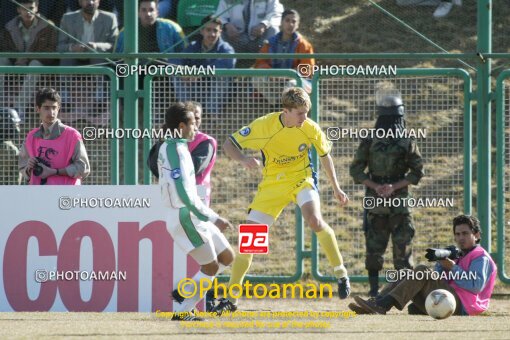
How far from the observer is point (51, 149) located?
12031mm

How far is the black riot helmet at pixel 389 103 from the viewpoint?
12609mm

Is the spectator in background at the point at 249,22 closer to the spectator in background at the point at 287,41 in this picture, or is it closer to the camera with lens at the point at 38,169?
the spectator in background at the point at 287,41

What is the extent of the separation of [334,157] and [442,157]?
107 centimetres

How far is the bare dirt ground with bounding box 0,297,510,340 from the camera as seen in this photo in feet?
30.3

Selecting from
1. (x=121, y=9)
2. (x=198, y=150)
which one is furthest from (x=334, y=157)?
(x=121, y=9)

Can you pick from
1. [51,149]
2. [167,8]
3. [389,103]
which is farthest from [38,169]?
[389,103]

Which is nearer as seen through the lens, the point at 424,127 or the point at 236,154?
the point at 236,154

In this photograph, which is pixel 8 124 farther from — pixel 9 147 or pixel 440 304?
pixel 440 304

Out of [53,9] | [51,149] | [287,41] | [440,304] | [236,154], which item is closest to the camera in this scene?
[440,304]

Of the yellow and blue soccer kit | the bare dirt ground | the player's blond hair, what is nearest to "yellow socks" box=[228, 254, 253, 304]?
the bare dirt ground

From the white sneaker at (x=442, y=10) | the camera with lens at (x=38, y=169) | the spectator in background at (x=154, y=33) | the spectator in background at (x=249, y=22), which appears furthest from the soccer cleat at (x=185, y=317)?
the white sneaker at (x=442, y=10)

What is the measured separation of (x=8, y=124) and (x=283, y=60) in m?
2.88

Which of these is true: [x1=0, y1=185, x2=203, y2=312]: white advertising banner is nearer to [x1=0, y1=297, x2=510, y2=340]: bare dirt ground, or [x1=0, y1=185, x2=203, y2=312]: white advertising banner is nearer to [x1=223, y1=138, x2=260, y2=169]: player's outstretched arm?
[x1=0, y1=297, x2=510, y2=340]: bare dirt ground

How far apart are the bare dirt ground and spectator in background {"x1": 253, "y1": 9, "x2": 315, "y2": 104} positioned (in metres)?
2.48
